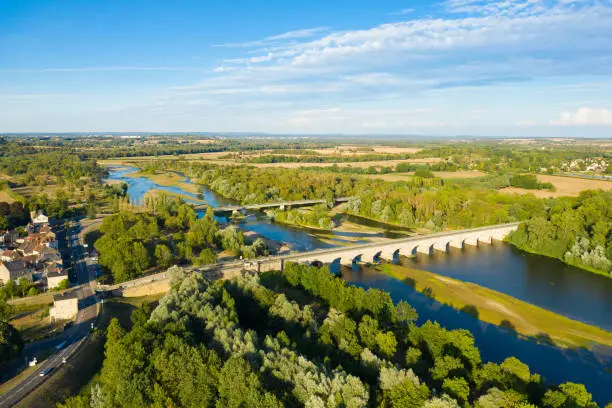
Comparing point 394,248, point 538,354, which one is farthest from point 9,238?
point 538,354

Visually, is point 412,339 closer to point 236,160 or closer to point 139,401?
point 139,401

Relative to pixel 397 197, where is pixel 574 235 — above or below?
Answer: below

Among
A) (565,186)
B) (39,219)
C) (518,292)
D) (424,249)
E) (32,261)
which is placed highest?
(565,186)

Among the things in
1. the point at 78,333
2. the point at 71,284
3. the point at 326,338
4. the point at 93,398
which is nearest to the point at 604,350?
the point at 326,338

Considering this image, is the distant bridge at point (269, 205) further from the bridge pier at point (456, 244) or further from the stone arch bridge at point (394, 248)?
the stone arch bridge at point (394, 248)

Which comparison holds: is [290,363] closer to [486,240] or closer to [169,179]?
[486,240]

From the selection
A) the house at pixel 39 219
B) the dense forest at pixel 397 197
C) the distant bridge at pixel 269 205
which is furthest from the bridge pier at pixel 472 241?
the house at pixel 39 219

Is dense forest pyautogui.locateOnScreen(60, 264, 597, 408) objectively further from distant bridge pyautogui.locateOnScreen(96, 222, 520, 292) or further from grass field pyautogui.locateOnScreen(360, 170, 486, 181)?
grass field pyautogui.locateOnScreen(360, 170, 486, 181)
